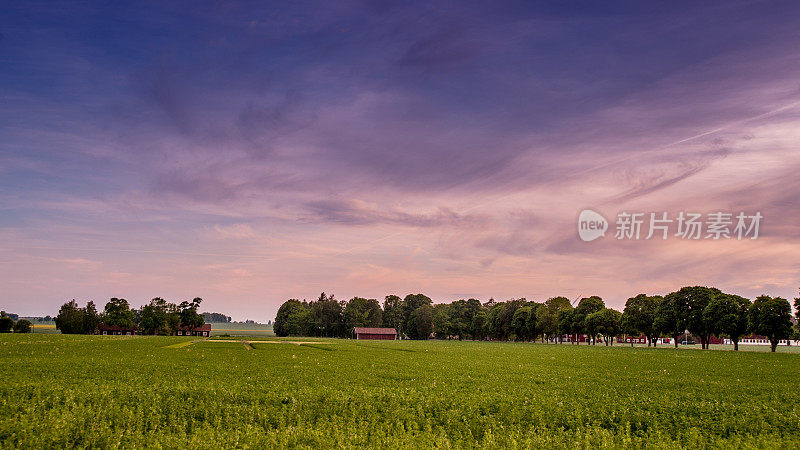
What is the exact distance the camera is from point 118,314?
173125mm

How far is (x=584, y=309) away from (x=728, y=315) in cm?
5075

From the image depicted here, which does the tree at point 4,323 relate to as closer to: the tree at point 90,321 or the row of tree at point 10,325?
the row of tree at point 10,325

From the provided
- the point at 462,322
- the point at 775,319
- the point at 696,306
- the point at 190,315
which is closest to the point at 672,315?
the point at 696,306

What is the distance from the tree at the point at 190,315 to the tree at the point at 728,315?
163700mm

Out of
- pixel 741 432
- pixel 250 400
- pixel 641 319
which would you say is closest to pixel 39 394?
pixel 250 400

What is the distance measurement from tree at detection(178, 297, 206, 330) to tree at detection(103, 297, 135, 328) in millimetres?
18778

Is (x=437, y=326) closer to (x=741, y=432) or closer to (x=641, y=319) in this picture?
(x=641, y=319)

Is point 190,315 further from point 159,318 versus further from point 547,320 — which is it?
point 547,320

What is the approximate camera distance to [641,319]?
116m

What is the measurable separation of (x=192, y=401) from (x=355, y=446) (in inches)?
378

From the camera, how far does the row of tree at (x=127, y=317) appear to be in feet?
543

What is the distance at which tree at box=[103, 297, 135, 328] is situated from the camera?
171625mm

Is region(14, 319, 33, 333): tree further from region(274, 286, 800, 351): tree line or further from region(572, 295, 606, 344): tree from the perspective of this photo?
region(572, 295, 606, 344): tree

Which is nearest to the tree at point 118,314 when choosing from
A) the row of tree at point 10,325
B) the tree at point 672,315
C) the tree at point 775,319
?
the row of tree at point 10,325
